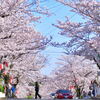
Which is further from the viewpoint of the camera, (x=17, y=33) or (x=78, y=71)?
(x=78, y=71)

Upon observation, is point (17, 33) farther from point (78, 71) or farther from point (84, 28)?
point (78, 71)

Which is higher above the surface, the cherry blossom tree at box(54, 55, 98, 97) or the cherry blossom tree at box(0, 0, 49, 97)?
the cherry blossom tree at box(0, 0, 49, 97)

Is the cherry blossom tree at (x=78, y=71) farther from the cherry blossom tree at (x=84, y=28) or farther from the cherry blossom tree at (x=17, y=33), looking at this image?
the cherry blossom tree at (x=84, y=28)

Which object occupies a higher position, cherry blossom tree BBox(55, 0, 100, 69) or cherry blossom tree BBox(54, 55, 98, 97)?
cherry blossom tree BBox(55, 0, 100, 69)

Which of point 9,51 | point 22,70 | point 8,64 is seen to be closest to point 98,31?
point 9,51

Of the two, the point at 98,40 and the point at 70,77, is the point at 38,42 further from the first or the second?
the point at 70,77

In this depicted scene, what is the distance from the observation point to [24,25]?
15.9 m

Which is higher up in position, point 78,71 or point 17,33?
point 17,33

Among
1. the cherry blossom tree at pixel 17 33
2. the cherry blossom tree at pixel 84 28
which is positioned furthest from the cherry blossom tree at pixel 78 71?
the cherry blossom tree at pixel 84 28

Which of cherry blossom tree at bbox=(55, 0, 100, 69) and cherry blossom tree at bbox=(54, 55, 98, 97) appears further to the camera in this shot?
cherry blossom tree at bbox=(54, 55, 98, 97)

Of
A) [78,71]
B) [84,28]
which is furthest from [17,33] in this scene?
[78,71]

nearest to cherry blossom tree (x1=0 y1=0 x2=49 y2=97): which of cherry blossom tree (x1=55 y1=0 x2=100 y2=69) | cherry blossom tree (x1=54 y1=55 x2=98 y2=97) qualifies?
cherry blossom tree (x1=55 y1=0 x2=100 y2=69)

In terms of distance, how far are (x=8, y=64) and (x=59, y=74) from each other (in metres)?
23.2

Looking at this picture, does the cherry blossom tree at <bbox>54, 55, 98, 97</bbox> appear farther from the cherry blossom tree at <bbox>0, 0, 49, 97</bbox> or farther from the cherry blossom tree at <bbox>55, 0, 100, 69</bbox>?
the cherry blossom tree at <bbox>55, 0, 100, 69</bbox>
